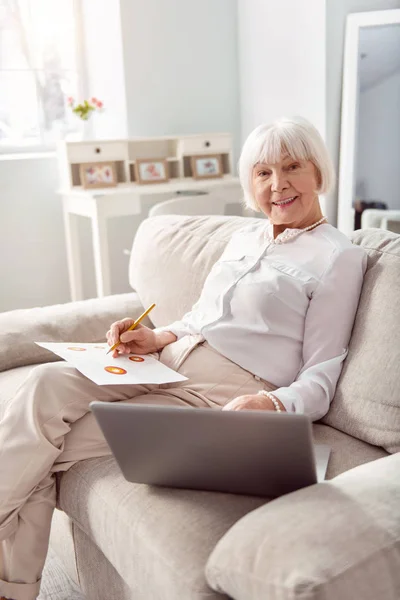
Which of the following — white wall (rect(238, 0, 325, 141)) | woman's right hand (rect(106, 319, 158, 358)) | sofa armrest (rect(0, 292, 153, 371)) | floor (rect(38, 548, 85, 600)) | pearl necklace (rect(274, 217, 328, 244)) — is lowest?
floor (rect(38, 548, 85, 600))

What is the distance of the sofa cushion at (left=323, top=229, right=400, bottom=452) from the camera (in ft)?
4.39

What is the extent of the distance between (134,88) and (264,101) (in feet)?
2.04

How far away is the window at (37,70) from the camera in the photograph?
11.3ft

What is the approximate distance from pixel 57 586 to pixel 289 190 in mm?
1096

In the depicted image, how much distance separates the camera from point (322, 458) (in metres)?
1.31

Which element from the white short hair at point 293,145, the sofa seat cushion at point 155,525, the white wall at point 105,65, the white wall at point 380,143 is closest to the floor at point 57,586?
the sofa seat cushion at point 155,525

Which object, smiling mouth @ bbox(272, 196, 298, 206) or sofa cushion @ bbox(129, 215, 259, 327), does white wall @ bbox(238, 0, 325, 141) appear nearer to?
sofa cushion @ bbox(129, 215, 259, 327)

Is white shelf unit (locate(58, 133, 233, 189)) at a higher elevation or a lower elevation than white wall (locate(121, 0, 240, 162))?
lower

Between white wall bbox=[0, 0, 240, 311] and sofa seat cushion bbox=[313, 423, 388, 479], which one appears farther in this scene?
white wall bbox=[0, 0, 240, 311]

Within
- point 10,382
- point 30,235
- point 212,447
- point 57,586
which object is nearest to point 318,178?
point 212,447

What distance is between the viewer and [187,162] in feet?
11.2

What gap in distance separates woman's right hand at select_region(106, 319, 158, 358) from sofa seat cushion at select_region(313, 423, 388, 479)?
42cm

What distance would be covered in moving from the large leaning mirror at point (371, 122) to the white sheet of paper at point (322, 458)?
67.8 inches

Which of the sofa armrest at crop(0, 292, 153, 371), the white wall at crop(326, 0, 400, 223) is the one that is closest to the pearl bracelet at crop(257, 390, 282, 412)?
the sofa armrest at crop(0, 292, 153, 371)
